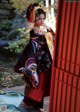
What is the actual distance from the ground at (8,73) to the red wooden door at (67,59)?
237 cm

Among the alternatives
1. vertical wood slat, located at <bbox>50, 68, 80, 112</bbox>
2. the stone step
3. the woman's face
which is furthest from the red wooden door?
the stone step

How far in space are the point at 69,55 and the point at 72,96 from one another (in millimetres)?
416

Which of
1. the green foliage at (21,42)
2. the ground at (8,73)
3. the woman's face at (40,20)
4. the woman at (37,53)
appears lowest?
the ground at (8,73)

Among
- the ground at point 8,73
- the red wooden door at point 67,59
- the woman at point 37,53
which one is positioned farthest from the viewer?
the ground at point 8,73

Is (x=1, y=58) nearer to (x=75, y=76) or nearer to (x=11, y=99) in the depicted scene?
(x=11, y=99)

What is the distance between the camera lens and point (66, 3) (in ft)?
10.7

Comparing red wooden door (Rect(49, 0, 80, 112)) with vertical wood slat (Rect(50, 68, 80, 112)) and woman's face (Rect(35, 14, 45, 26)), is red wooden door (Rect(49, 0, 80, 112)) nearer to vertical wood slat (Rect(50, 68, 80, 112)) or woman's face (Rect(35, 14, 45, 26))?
vertical wood slat (Rect(50, 68, 80, 112))

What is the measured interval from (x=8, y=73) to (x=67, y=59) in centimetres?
345

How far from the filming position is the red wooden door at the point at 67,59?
3180mm

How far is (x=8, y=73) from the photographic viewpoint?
6.62 metres

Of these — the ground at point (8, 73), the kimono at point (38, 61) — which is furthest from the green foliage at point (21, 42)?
the kimono at point (38, 61)

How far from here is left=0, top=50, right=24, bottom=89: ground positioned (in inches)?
232

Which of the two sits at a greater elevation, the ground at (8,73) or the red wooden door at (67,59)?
the red wooden door at (67,59)

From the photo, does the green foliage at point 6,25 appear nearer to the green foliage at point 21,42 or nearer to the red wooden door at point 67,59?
the green foliage at point 21,42
